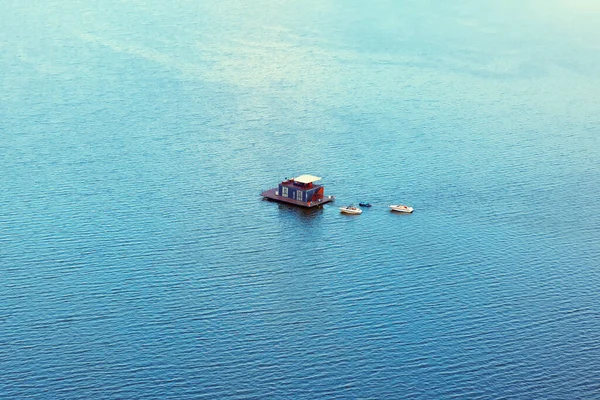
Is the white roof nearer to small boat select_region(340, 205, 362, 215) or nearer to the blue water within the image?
the blue water

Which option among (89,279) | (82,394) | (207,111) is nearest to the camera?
(82,394)

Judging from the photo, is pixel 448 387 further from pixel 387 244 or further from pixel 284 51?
pixel 284 51

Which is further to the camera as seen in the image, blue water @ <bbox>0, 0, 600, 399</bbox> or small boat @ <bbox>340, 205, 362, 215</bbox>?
small boat @ <bbox>340, 205, 362, 215</bbox>

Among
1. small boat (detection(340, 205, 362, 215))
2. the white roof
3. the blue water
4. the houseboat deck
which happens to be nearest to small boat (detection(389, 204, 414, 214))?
the blue water

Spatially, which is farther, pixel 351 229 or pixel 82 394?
pixel 351 229

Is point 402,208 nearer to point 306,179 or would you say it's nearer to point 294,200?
point 306,179

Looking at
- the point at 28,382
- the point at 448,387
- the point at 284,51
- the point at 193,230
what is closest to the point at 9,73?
the point at 284,51

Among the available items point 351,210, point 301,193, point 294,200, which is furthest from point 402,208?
point 294,200

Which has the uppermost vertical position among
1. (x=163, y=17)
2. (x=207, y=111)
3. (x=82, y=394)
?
(x=163, y=17)
